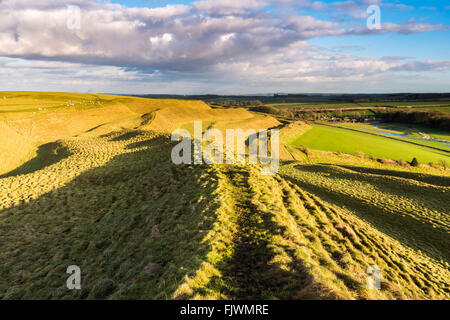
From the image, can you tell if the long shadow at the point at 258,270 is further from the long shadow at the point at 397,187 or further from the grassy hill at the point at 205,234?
the long shadow at the point at 397,187

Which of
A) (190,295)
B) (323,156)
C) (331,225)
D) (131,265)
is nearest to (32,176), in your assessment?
(131,265)

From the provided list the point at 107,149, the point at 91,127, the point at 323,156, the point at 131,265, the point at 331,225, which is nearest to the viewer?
the point at 131,265

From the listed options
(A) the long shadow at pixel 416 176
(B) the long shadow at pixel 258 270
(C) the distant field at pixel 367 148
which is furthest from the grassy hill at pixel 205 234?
(C) the distant field at pixel 367 148

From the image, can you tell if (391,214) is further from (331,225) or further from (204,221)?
(204,221)

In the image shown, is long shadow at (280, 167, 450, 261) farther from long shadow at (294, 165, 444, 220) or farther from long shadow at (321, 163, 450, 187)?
long shadow at (321, 163, 450, 187)

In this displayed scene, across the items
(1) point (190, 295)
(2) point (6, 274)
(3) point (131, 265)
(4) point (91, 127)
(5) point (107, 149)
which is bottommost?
A: (2) point (6, 274)

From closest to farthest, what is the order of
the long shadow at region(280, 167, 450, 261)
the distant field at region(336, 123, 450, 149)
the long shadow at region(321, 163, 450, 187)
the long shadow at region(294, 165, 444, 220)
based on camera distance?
the long shadow at region(280, 167, 450, 261) < the long shadow at region(294, 165, 444, 220) < the long shadow at region(321, 163, 450, 187) < the distant field at region(336, 123, 450, 149)

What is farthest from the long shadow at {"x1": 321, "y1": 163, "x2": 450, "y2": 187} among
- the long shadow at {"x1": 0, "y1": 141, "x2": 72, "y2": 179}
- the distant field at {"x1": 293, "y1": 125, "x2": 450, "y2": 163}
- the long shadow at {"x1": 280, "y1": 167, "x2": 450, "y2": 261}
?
the long shadow at {"x1": 0, "y1": 141, "x2": 72, "y2": 179}
